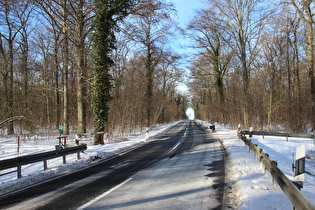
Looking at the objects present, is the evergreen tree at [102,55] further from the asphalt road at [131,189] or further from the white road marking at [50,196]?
A: the white road marking at [50,196]

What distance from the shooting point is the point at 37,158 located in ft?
26.5

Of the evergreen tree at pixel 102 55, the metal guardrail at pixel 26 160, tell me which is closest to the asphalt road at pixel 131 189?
the metal guardrail at pixel 26 160

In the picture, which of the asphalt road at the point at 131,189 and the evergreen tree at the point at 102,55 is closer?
the asphalt road at the point at 131,189

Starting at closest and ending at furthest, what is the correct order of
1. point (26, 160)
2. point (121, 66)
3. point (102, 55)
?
point (26, 160), point (102, 55), point (121, 66)

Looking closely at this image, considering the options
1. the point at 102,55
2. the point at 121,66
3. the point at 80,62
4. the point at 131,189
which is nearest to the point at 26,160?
the point at 131,189

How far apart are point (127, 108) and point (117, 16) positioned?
33.9 ft

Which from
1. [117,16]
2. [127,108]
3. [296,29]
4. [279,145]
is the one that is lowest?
[279,145]

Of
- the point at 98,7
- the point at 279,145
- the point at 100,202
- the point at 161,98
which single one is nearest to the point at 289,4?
the point at 279,145

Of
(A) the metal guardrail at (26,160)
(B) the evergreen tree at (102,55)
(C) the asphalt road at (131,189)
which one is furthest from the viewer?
(B) the evergreen tree at (102,55)

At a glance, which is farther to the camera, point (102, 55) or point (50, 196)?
point (102, 55)

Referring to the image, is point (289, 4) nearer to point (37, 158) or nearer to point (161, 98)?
point (37, 158)

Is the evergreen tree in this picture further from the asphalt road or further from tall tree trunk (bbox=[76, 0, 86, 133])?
the asphalt road

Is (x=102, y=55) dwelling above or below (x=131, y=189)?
above

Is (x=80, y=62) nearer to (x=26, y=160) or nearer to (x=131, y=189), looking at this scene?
(x=26, y=160)
